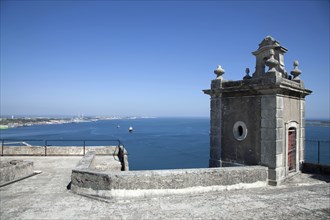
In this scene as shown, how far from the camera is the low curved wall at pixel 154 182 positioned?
6.24 m

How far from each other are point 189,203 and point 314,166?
6373 millimetres

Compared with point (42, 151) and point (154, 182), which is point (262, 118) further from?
point (42, 151)

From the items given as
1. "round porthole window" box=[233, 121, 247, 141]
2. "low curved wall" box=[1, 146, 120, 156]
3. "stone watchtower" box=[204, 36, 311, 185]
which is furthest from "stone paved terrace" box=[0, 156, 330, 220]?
"low curved wall" box=[1, 146, 120, 156]

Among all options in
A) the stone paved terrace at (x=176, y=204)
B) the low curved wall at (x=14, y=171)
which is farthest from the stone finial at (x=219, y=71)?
the low curved wall at (x=14, y=171)

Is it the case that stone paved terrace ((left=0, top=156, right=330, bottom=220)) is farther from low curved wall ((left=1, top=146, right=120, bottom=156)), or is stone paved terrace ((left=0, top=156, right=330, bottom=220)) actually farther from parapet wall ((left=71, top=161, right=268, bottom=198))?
low curved wall ((left=1, top=146, right=120, bottom=156))

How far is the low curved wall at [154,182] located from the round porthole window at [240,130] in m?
1.66

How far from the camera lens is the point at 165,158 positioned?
46.6m

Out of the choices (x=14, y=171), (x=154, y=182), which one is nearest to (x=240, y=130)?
(x=154, y=182)

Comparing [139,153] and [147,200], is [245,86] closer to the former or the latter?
[147,200]

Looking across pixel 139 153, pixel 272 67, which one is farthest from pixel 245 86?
pixel 139 153

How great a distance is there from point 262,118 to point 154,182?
4196 mm

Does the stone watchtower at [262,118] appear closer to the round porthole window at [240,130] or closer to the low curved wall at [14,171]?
the round porthole window at [240,130]

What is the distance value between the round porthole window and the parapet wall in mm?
1663

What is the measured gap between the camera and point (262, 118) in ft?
26.4
